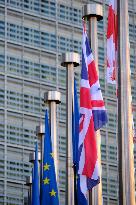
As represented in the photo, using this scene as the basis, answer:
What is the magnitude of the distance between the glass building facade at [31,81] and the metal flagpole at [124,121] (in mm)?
32358

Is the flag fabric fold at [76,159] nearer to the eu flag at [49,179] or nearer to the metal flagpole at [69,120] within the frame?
the metal flagpole at [69,120]

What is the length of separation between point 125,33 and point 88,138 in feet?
7.71

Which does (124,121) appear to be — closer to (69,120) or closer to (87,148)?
(87,148)

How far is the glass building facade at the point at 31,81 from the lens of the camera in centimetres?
4750

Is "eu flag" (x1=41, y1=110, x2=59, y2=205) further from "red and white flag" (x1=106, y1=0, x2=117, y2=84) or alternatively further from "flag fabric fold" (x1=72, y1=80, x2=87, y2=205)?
"red and white flag" (x1=106, y1=0, x2=117, y2=84)

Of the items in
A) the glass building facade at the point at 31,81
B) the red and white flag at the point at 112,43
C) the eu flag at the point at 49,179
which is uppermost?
the glass building facade at the point at 31,81

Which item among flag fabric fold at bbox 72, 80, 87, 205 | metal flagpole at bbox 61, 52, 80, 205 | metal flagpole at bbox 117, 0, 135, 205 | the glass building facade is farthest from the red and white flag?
the glass building facade

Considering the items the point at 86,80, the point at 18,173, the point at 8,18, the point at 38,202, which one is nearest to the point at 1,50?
the point at 8,18

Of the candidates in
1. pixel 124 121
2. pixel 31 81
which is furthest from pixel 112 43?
pixel 31 81

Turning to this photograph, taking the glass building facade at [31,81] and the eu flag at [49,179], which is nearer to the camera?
the eu flag at [49,179]

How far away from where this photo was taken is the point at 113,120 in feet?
172

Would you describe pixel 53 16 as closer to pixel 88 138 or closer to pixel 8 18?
pixel 8 18

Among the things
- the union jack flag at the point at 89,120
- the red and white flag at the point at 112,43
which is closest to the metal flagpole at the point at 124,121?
the red and white flag at the point at 112,43

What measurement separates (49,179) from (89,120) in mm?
6383
